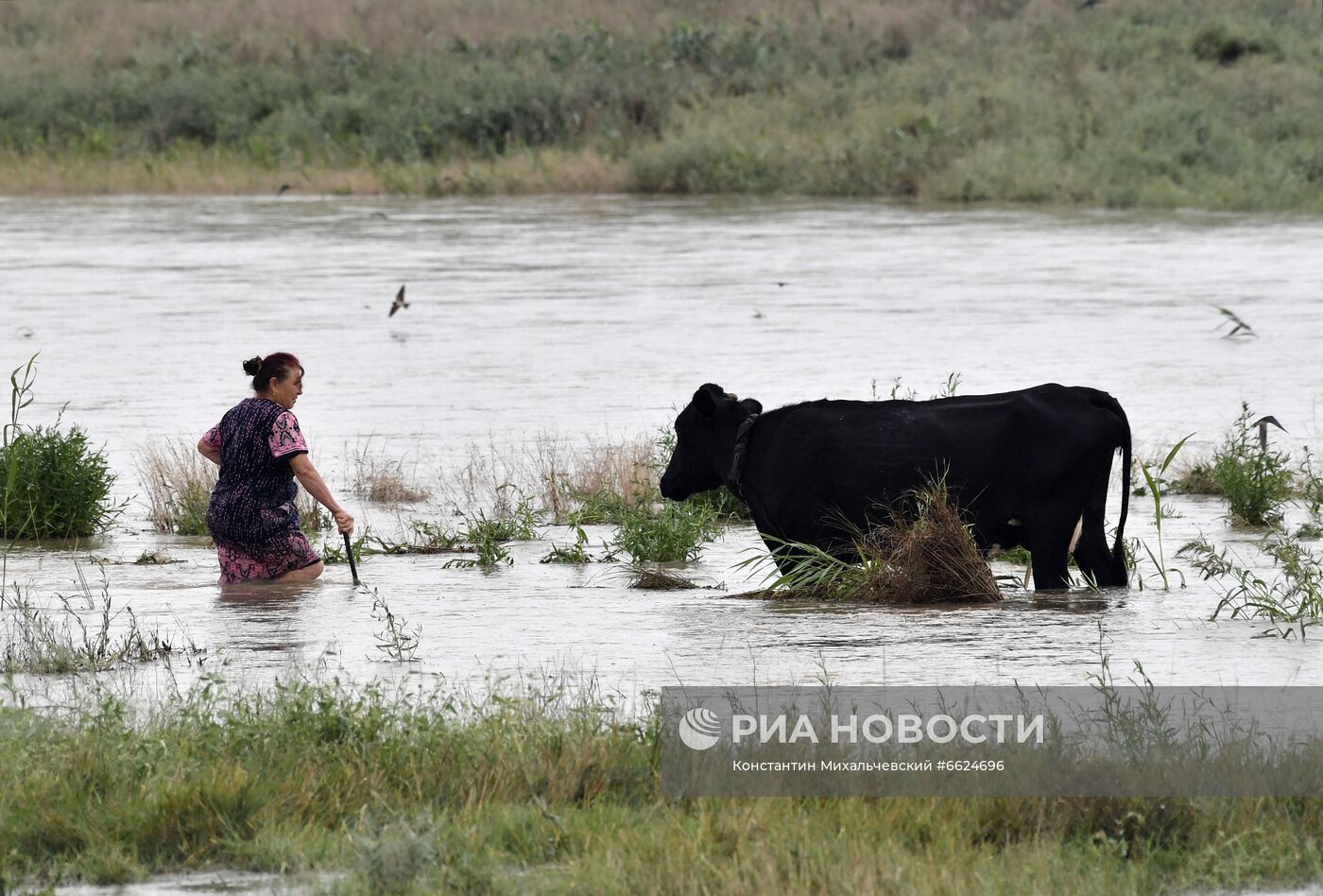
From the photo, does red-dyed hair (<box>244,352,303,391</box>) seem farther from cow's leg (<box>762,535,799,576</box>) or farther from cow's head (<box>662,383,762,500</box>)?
cow's leg (<box>762,535,799,576</box>)

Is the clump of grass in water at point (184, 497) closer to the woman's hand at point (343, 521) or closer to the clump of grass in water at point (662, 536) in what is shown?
the woman's hand at point (343, 521)

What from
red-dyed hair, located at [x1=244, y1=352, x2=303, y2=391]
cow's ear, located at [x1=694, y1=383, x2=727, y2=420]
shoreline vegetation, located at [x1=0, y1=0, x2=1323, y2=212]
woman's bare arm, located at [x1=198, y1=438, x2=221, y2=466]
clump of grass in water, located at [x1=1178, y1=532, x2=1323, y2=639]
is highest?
shoreline vegetation, located at [x1=0, y1=0, x2=1323, y2=212]

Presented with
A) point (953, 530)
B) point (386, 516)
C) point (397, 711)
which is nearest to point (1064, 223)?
point (386, 516)

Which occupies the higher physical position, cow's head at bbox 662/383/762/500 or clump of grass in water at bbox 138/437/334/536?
cow's head at bbox 662/383/762/500

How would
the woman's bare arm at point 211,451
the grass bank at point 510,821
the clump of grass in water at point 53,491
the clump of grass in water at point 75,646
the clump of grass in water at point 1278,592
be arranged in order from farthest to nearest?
the clump of grass in water at point 53,491 → the woman's bare arm at point 211,451 → the clump of grass in water at point 1278,592 → the clump of grass in water at point 75,646 → the grass bank at point 510,821

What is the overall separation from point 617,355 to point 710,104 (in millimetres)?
30210

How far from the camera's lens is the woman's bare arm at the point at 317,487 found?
9.70m

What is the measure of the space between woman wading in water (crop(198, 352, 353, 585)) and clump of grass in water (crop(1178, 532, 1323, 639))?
4.59 metres

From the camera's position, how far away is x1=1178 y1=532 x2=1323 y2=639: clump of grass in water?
28.1 ft

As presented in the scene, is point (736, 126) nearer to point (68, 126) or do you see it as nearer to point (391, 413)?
point (68, 126)

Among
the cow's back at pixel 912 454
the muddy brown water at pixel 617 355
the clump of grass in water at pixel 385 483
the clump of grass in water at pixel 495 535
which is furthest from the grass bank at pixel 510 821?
the clump of grass in water at pixel 385 483

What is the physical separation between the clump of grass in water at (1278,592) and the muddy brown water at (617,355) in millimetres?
130

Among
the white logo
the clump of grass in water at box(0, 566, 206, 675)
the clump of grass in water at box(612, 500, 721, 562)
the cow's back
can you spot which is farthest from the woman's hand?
the white logo

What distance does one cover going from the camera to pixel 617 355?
69.6 feet
